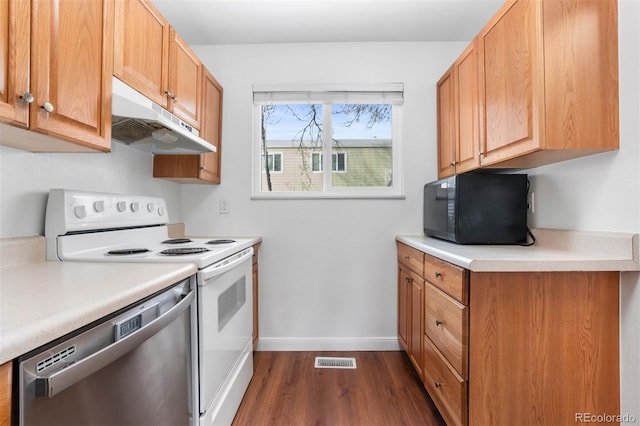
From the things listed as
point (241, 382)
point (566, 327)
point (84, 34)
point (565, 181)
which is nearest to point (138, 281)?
point (84, 34)

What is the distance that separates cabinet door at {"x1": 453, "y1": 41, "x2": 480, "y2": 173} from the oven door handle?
1.46m

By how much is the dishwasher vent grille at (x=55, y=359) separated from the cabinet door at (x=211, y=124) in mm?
1567

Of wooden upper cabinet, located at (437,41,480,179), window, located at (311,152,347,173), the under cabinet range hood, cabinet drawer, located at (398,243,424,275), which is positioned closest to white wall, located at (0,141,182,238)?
the under cabinet range hood

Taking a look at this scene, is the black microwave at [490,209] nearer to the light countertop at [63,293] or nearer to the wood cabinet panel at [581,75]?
the wood cabinet panel at [581,75]

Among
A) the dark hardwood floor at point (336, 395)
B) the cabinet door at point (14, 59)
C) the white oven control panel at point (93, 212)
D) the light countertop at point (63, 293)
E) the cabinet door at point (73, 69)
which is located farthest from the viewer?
the dark hardwood floor at point (336, 395)

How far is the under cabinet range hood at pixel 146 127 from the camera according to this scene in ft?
4.17

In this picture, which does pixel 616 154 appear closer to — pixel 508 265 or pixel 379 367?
pixel 508 265

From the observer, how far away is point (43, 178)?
1.30 m

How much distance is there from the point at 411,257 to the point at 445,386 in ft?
2.59

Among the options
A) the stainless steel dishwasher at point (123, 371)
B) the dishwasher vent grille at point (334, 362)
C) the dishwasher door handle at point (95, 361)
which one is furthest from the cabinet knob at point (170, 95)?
the dishwasher vent grille at point (334, 362)

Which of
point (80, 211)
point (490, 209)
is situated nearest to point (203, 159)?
point (80, 211)

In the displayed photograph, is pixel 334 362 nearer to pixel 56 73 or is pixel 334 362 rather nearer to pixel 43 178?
pixel 43 178

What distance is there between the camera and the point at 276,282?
243cm

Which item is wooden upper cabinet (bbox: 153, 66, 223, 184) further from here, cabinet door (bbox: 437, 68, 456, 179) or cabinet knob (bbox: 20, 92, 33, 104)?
cabinet door (bbox: 437, 68, 456, 179)
